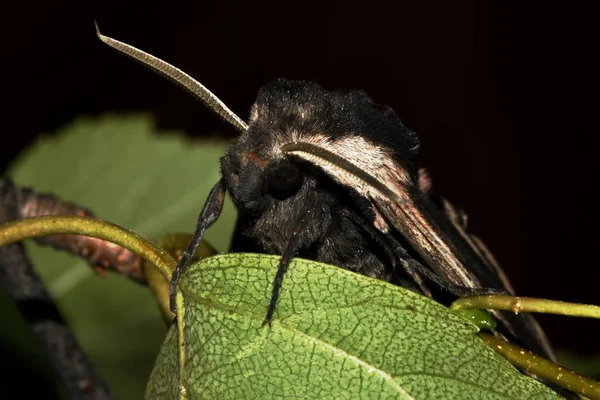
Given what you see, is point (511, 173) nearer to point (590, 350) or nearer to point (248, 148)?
point (590, 350)

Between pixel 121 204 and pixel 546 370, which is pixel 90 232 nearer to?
pixel 546 370

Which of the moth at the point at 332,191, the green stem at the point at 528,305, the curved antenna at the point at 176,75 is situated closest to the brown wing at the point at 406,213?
the moth at the point at 332,191

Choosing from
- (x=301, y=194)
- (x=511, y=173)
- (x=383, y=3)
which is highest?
(x=383, y=3)

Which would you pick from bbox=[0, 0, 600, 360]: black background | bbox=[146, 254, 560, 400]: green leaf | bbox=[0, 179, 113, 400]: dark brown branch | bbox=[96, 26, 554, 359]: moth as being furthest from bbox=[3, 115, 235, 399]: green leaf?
bbox=[146, 254, 560, 400]: green leaf

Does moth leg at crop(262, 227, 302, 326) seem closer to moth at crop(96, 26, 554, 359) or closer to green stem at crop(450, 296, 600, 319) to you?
moth at crop(96, 26, 554, 359)

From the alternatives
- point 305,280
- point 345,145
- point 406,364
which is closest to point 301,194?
point 345,145

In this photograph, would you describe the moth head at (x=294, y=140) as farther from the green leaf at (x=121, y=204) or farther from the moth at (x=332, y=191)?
the green leaf at (x=121, y=204)
